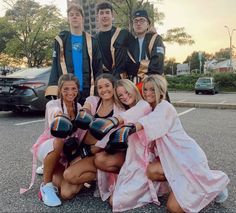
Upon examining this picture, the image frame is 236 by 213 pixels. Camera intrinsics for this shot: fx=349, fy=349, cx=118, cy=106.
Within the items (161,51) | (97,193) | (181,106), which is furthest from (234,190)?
(181,106)

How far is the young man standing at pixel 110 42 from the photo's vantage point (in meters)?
3.95

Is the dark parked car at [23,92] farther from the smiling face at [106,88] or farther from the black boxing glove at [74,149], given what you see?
the smiling face at [106,88]

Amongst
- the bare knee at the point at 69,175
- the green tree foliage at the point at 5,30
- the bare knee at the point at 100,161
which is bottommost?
the bare knee at the point at 69,175

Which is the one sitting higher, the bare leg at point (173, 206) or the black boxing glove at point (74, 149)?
the black boxing glove at point (74, 149)

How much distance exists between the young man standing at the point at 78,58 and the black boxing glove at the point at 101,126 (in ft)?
3.22

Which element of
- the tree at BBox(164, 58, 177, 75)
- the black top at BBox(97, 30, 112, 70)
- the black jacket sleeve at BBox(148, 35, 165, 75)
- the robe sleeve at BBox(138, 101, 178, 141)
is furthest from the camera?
the tree at BBox(164, 58, 177, 75)


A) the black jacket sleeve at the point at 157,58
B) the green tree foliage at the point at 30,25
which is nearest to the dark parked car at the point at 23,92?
the black jacket sleeve at the point at 157,58

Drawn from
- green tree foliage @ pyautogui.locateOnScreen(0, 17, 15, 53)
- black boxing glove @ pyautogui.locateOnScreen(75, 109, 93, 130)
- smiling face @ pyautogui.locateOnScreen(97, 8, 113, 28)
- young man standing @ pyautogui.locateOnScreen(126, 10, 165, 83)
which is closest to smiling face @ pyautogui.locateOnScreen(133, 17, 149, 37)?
young man standing @ pyautogui.locateOnScreen(126, 10, 165, 83)

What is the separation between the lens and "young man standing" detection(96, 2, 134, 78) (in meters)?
3.95

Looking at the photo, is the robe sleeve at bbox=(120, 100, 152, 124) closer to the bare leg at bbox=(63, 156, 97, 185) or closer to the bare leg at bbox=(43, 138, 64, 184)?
the bare leg at bbox=(63, 156, 97, 185)

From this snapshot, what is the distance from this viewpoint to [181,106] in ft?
40.8

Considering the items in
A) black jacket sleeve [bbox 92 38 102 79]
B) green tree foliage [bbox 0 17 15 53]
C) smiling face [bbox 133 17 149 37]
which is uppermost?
green tree foliage [bbox 0 17 15 53]

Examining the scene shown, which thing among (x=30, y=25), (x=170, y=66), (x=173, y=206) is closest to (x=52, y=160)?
(x=173, y=206)

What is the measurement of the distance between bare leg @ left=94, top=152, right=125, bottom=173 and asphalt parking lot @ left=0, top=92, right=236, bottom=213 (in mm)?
334
